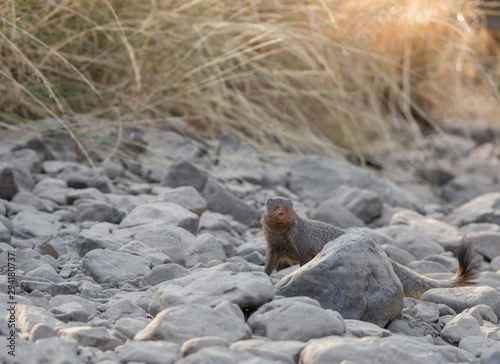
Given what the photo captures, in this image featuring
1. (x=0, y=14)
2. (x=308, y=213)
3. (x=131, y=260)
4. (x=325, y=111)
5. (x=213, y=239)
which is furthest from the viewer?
(x=325, y=111)

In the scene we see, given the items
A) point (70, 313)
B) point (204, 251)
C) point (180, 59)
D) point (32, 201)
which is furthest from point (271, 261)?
point (180, 59)

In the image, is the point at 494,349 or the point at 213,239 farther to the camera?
the point at 213,239

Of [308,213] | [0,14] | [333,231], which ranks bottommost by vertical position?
[308,213]

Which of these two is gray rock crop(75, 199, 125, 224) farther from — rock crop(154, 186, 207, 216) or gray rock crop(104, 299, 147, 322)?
gray rock crop(104, 299, 147, 322)

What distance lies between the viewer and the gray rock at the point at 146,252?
2.56 metres

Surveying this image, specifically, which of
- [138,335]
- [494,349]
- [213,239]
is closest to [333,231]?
[213,239]

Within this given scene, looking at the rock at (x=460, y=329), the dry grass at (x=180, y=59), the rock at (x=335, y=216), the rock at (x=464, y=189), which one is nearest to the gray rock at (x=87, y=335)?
the rock at (x=460, y=329)

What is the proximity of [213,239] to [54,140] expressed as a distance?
5.01ft

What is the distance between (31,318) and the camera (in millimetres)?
1771

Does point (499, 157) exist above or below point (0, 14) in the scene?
below

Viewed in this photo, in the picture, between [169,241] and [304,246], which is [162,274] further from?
[304,246]

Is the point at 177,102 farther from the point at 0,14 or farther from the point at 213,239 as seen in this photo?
the point at 213,239

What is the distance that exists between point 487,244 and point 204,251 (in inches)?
66.5

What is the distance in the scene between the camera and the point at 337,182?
4.75 meters
